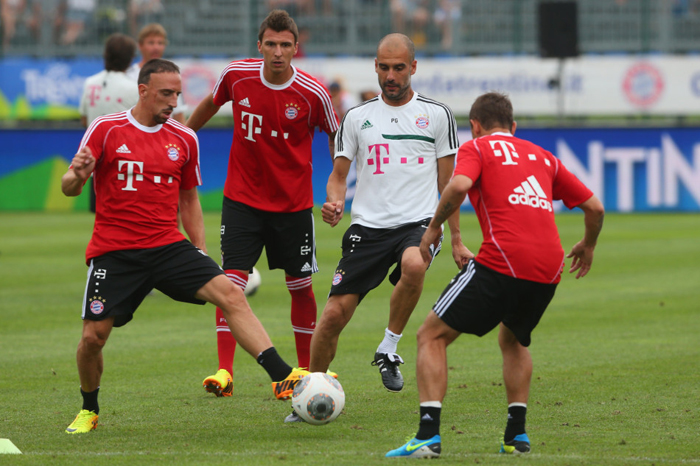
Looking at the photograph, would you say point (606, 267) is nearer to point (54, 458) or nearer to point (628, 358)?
point (628, 358)

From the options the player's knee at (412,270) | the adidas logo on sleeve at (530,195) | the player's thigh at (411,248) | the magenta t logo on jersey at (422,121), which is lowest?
the player's knee at (412,270)

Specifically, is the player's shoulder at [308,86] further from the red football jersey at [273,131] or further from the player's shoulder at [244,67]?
the player's shoulder at [244,67]

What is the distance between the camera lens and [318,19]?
2744 centimetres

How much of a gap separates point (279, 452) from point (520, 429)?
129cm

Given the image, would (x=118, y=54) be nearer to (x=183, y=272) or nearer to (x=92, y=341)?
(x=183, y=272)

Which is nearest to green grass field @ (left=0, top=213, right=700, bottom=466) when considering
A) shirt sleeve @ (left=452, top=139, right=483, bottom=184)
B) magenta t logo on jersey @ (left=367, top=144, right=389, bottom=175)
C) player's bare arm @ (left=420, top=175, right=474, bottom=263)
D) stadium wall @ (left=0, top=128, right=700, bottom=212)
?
player's bare arm @ (left=420, top=175, right=474, bottom=263)

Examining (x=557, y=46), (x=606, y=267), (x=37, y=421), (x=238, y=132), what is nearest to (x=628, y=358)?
(x=238, y=132)

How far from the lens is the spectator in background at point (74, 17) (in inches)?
1050

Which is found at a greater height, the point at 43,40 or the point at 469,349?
the point at 43,40

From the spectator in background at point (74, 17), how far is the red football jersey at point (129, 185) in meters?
21.4

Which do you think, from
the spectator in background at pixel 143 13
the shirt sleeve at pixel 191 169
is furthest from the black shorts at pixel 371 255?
the spectator in background at pixel 143 13

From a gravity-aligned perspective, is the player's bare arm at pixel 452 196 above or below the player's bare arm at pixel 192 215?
above

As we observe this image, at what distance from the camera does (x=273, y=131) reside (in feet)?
24.7

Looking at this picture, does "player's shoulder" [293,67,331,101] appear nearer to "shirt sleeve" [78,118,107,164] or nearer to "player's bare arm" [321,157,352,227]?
"player's bare arm" [321,157,352,227]
